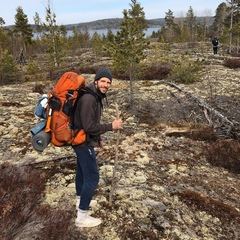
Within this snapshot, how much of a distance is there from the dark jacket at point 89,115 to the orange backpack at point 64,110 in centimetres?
9

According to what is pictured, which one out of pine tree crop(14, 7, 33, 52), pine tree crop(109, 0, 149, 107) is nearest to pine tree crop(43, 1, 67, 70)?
pine tree crop(109, 0, 149, 107)

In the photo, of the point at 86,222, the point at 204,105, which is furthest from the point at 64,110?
the point at 204,105

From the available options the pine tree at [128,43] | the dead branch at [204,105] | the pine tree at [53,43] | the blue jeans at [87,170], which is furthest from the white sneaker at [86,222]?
the pine tree at [53,43]

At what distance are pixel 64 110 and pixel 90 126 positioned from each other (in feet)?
1.36

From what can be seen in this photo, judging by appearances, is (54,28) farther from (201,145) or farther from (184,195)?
(184,195)

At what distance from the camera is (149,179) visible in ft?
17.7

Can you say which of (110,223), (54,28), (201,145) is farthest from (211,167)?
(54,28)

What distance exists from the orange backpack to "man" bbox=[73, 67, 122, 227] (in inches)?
3.7

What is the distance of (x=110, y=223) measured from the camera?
3938mm

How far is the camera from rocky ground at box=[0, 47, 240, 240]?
385 cm

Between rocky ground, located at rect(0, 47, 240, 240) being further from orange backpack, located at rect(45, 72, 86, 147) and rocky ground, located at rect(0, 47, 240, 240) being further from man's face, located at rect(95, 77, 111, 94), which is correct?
man's face, located at rect(95, 77, 111, 94)

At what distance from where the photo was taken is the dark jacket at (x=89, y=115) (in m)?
3.16

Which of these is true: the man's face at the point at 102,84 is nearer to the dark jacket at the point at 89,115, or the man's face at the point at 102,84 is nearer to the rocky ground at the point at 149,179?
the dark jacket at the point at 89,115

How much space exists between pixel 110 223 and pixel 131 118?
6.52 meters
